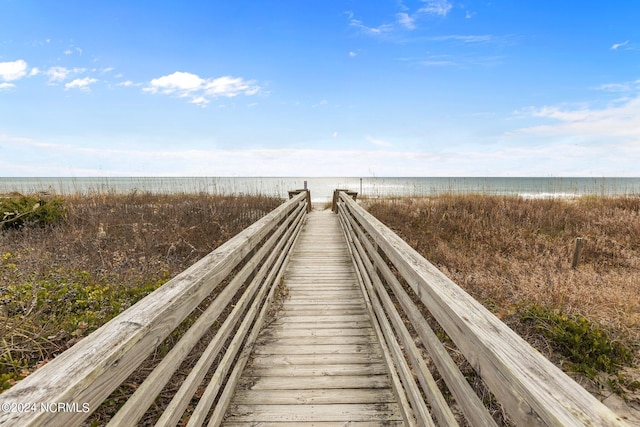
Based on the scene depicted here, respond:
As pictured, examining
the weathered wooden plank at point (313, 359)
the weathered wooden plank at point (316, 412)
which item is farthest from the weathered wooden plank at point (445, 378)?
the weathered wooden plank at point (313, 359)

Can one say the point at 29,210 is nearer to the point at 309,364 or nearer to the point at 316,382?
the point at 309,364

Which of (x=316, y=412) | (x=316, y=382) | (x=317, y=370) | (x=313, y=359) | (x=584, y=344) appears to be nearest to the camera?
(x=316, y=412)

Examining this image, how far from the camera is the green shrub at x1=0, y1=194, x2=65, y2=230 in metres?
6.91

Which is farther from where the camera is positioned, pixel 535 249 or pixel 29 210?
pixel 29 210

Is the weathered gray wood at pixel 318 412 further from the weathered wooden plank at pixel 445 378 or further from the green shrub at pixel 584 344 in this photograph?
the green shrub at pixel 584 344

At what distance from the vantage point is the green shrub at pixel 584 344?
2.91 metres

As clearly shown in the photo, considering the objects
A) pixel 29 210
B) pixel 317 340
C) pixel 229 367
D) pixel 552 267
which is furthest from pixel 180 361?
pixel 29 210

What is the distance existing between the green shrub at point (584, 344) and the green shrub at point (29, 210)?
32.4ft

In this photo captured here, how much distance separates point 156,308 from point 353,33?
23786 mm

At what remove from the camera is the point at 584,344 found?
10.3 ft

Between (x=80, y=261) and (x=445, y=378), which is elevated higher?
(x=445, y=378)

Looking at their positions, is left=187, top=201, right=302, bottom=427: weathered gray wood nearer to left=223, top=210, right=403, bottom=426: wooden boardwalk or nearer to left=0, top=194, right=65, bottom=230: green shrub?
left=223, top=210, right=403, bottom=426: wooden boardwalk

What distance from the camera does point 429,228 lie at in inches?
334

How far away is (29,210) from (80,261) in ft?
11.4
